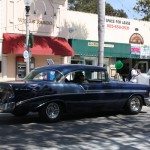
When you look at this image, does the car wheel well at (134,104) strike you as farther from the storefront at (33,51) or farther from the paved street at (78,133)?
the storefront at (33,51)

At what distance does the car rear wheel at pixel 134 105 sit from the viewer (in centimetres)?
1328

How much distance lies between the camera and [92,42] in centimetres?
2634

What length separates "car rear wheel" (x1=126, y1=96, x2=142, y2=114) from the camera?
→ 13.3 meters

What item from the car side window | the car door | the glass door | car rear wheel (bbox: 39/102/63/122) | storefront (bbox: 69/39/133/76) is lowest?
car rear wheel (bbox: 39/102/63/122)

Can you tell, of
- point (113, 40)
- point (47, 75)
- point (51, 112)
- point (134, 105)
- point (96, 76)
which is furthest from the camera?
point (113, 40)

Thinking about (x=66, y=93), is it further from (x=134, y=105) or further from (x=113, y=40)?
(x=113, y=40)

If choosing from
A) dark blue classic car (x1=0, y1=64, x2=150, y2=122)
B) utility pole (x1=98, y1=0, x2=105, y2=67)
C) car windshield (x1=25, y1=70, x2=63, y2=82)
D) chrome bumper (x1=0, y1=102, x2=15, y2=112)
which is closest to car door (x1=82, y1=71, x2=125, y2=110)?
dark blue classic car (x1=0, y1=64, x2=150, y2=122)

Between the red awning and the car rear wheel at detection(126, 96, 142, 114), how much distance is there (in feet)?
31.8

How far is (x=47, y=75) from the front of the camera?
1175 centimetres

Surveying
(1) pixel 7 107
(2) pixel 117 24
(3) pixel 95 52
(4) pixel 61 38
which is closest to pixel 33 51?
(4) pixel 61 38

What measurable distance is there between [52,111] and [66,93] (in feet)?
2.22

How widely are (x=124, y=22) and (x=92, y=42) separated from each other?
→ 3.84m

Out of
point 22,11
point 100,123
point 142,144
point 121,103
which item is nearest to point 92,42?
point 22,11

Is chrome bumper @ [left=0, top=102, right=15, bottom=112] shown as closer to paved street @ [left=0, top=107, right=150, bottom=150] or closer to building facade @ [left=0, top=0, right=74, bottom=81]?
paved street @ [left=0, top=107, right=150, bottom=150]
